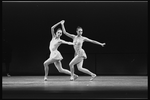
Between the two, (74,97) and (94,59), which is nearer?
(74,97)

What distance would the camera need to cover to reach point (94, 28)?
13156 mm

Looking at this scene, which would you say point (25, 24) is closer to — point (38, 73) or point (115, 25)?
point (38, 73)

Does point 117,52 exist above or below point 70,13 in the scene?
below

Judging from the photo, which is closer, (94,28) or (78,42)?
(78,42)

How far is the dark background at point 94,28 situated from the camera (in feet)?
43.1

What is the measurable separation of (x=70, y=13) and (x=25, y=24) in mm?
1970

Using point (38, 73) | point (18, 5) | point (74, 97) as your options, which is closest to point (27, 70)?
point (38, 73)

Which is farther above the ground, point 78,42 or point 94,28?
point 94,28

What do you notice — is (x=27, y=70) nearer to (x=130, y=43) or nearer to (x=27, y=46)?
(x=27, y=46)

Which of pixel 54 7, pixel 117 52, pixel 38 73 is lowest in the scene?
pixel 38 73

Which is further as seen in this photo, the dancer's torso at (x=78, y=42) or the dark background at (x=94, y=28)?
the dark background at (x=94, y=28)

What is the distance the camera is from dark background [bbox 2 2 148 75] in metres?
13.1

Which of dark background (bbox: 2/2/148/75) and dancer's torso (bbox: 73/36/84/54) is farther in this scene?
dark background (bbox: 2/2/148/75)

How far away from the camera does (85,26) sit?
518 inches
